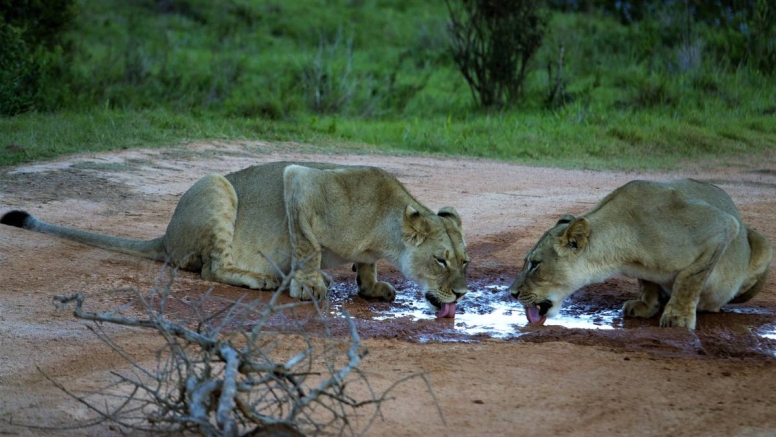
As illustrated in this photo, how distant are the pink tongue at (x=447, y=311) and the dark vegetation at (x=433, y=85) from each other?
5368 millimetres

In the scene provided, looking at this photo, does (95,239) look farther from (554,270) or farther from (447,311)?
(554,270)

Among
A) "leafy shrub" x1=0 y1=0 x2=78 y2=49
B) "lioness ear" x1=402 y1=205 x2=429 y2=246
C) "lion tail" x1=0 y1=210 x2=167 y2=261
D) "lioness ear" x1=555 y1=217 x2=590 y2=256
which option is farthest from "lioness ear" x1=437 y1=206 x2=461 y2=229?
"leafy shrub" x1=0 y1=0 x2=78 y2=49

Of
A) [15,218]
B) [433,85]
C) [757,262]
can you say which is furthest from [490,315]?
[433,85]

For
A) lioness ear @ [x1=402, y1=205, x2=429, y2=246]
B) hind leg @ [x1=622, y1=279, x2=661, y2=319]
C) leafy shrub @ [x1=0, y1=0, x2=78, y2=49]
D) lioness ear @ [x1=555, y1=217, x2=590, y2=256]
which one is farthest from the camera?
leafy shrub @ [x1=0, y1=0, x2=78, y2=49]

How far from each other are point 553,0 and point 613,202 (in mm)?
18495

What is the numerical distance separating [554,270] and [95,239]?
316 cm

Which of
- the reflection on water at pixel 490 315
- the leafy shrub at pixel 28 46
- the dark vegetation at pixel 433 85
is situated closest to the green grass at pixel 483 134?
the dark vegetation at pixel 433 85

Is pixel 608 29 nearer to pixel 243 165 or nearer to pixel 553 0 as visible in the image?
pixel 553 0

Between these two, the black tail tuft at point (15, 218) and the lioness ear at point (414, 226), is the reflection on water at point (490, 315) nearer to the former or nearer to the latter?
the lioness ear at point (414, 226)

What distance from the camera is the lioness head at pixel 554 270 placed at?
621 cm

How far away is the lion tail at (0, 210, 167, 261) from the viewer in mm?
7238

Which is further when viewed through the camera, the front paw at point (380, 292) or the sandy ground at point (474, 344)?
the front paw at point (380, 292)

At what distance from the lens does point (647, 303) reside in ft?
21.4

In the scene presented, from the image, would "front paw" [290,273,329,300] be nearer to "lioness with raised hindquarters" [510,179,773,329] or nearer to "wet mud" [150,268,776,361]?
"wet mud" [150,268,776,361]
